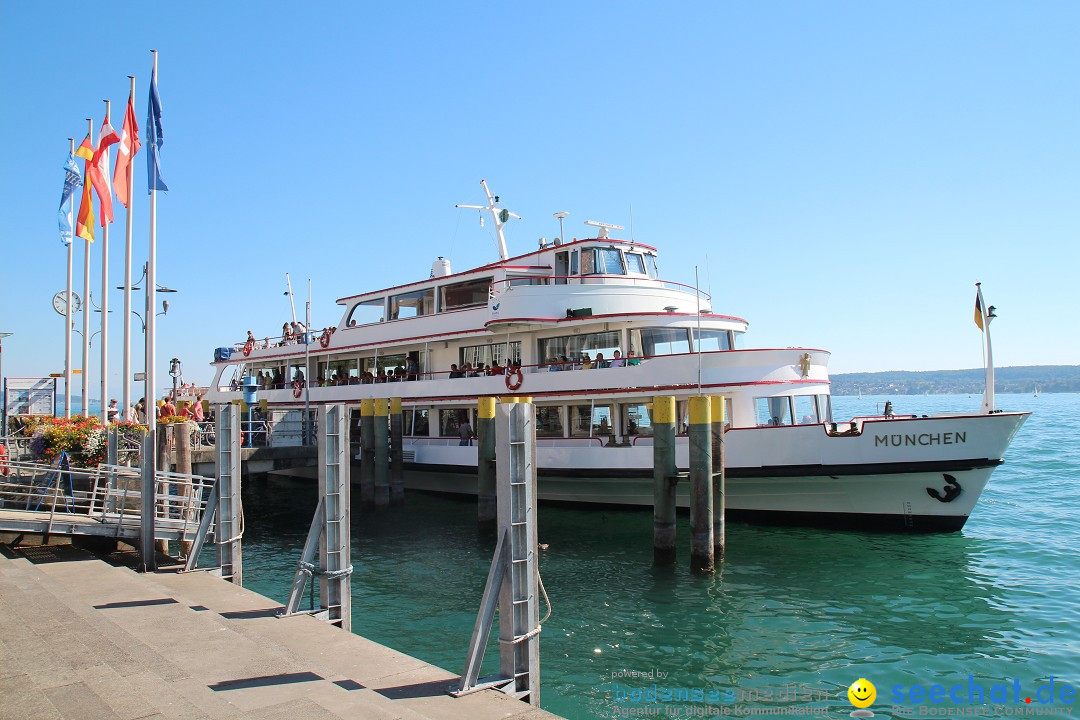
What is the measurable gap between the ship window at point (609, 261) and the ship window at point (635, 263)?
14.9 inches

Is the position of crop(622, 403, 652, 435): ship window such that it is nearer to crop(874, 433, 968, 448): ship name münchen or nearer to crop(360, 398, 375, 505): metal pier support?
crop(874, 433, 968, 448): ship name münchen

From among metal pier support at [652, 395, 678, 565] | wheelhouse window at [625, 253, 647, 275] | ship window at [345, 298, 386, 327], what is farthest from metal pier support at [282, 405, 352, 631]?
ship window at [345, 298, 386, 327]

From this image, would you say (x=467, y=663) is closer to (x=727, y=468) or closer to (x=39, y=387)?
(x=727, y=468)

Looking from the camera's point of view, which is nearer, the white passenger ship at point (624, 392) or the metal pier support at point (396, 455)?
the white passenger ship at point (624, 392)

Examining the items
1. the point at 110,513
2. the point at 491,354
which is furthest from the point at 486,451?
the point at 110,513

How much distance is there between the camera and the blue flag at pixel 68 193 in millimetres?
20688

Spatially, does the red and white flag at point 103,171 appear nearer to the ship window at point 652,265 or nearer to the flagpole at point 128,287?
the flagpole at point 128,287

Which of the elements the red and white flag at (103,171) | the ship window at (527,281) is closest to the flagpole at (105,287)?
the red and white flag at (103,171)

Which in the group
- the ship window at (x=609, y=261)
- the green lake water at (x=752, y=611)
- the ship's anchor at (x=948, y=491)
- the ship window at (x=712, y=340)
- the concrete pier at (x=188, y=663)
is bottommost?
the green lake water at (x=752, y=611)

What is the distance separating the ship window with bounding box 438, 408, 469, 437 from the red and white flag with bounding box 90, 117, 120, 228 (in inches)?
390

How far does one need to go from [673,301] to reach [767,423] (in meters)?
4.38

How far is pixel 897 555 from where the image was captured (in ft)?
46.9

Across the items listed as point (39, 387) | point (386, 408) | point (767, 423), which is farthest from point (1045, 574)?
point (39, 387)

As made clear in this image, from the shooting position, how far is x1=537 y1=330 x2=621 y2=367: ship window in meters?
18.7
